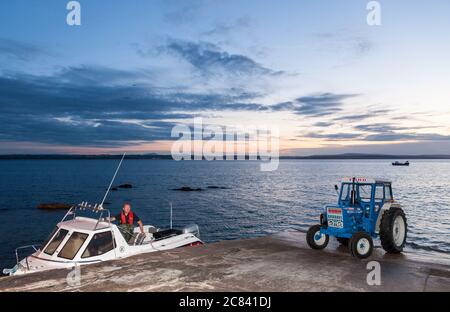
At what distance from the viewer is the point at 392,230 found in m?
11.2

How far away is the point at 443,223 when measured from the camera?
31594mm

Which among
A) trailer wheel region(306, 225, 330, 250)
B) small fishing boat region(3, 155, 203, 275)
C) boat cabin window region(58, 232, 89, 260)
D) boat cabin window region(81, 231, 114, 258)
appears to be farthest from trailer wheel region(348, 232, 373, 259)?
boat cabin window region(58, 232, 89, 260)

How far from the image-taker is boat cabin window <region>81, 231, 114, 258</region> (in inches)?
412

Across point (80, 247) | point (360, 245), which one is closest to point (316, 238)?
point (360, 245)

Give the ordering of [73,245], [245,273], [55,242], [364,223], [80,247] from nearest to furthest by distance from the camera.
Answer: [245,273] < [80,247] < [73,245] < [55,242] < [364,223]

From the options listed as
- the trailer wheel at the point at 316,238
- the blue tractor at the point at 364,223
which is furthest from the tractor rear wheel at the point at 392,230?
the trailer wheel at the point at 316,238

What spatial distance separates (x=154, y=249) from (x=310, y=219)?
27.4 m

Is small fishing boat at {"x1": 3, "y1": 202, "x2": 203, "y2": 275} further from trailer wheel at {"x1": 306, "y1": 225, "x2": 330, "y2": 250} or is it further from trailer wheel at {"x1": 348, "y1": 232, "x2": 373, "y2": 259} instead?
trailer wheel at {"x1": 348, "y1": 232, "x2": 373, "y2": 259}

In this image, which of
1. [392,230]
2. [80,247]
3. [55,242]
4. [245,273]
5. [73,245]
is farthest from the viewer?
[392,230]

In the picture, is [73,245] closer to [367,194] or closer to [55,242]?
[55,242]

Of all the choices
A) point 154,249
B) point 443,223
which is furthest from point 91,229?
point 443,223

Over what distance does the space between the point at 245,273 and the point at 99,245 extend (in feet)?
15.4

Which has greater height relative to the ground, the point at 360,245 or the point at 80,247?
the point at 80,247

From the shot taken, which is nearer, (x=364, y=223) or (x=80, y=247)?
(x=80, y=247)
